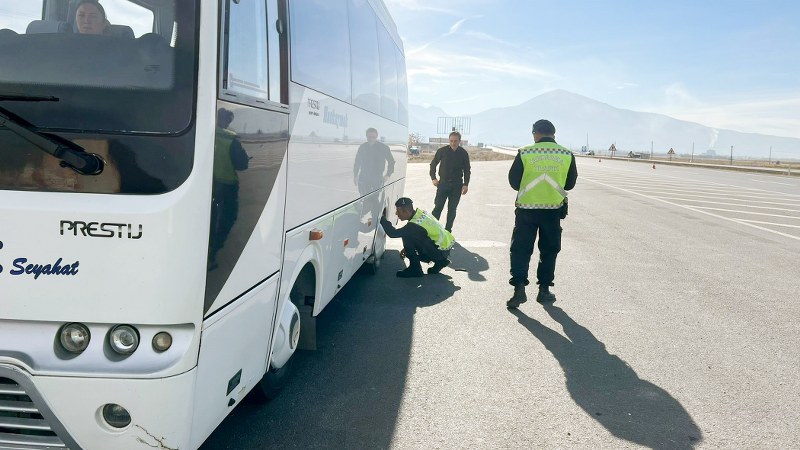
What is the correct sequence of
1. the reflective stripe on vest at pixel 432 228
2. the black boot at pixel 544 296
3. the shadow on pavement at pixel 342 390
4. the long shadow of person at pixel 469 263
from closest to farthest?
1. the shadow on pavement at pixel 342 390
2. the black boot at pixel 544 296
3. the reflective stripe on vest at pixel 432 228
4. the long shadow of person at pixel 469 263

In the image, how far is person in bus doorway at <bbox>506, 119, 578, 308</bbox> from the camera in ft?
20.5

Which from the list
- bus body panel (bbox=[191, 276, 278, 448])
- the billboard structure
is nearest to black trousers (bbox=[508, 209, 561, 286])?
bus body panel (bbox=[191, 276, 278, 448])

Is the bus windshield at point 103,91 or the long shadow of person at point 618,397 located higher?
the bus windshield at point 103,91

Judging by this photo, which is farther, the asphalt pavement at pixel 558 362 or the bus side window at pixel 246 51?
the asphalt pavement at pixel 558 362

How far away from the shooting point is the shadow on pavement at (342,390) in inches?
134

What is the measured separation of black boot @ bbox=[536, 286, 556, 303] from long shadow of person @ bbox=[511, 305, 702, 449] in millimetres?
1111

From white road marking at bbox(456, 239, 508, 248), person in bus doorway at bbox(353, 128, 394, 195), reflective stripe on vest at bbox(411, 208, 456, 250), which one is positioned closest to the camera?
person in bus doorway at bbox(353, 128, 394, 195)

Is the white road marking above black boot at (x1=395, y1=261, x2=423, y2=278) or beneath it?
above

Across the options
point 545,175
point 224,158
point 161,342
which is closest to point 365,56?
point 545,175

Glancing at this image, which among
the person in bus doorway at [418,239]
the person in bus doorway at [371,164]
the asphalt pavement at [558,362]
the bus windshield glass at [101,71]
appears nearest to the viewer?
the bus windshield glass at [101,71]

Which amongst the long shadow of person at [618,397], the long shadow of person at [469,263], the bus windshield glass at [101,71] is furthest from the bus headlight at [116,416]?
the long shadow of person at [469,263]

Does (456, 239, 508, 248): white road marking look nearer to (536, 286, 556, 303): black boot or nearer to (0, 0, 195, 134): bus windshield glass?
(536, 286, 556, 303): black boot

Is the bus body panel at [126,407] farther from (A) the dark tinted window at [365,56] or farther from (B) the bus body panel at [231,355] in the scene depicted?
(A) the dark tinted window at [365,56]

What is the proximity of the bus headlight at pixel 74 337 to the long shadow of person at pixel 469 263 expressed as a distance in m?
5.79
